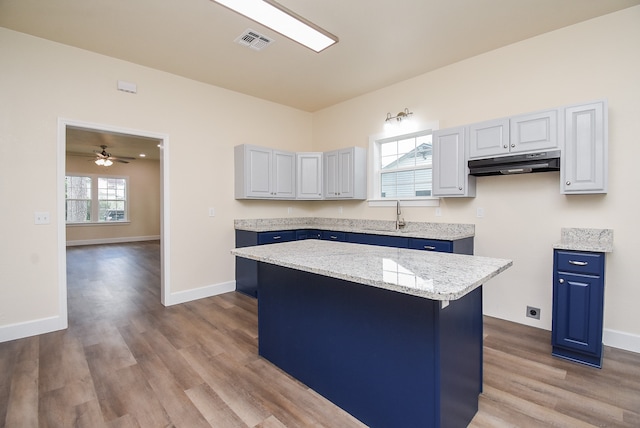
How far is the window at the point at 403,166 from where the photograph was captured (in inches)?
152

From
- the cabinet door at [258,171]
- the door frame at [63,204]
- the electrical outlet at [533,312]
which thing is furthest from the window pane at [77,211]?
the electrical outlet at [533,312]

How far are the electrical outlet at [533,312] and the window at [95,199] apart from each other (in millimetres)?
10591

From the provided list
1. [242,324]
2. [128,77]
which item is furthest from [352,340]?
[128,77]

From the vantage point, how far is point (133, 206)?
31.2ft

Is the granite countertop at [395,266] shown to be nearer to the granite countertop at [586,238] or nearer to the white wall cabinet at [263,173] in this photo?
the granite countertop at [586,238]

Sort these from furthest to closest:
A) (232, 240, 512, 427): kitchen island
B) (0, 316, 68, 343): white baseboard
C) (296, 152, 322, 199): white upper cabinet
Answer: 1. (296, 152, 322, 199): white upper cabinet
2. (0, 316, 68, 343): white baseboard
3. (232, 240, 512, 427): kitchen island

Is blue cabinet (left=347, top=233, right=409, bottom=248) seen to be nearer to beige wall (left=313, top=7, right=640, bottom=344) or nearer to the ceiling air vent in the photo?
beige wall (left=313, top=7, right=640, bottom=344)

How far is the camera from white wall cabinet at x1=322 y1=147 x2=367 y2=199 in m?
4.30

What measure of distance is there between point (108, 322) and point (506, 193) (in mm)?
4392

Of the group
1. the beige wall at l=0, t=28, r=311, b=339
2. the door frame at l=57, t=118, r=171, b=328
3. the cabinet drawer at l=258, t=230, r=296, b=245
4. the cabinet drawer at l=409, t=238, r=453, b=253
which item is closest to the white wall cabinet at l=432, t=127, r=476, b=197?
the cabinet drawer at l=409, t=238, r=453, b=253

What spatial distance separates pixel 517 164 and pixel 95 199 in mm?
10505

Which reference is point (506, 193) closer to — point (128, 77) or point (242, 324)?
point (242, 324)

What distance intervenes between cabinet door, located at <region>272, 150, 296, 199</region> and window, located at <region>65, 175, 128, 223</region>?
291 inches

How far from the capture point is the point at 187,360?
233cm
